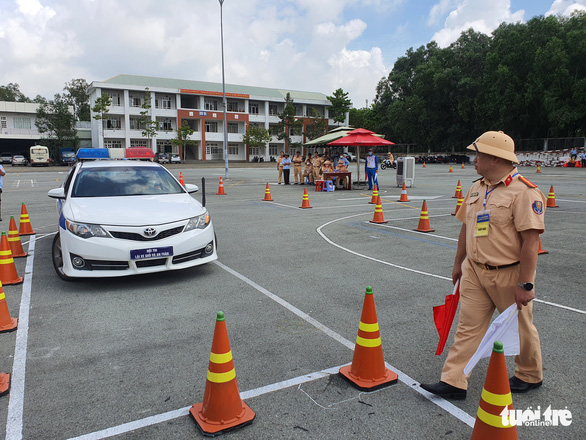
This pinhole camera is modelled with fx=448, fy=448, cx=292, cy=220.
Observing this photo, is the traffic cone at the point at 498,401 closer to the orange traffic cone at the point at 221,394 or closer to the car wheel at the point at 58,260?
the orange traffic cone at the point at 221,394

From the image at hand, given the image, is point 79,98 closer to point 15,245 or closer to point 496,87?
point 496,87

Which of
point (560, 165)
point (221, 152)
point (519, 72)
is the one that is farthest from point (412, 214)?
point (221, 152)

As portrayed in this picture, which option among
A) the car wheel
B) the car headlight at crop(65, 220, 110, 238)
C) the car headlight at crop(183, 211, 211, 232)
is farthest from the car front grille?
the car wheel

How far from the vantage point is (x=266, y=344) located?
4270 mm

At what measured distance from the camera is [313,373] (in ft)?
12.1

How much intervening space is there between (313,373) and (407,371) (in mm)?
786

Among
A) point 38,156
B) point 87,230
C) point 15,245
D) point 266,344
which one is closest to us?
point 266,344

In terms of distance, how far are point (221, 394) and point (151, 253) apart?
128 inches

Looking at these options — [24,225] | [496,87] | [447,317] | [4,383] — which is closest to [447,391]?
[447,317]

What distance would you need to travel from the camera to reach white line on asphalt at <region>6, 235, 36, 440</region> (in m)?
3.02

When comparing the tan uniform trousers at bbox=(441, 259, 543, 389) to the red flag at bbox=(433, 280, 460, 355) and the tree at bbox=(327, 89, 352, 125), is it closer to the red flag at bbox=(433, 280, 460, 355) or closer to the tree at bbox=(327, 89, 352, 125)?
the red flag at bbox=(433, 280, 460, 355)

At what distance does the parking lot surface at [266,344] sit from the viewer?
10.0ft

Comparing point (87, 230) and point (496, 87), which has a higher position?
point (496, 87)

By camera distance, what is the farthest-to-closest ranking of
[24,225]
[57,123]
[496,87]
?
[57,123] → [496,87] → [24,225]
